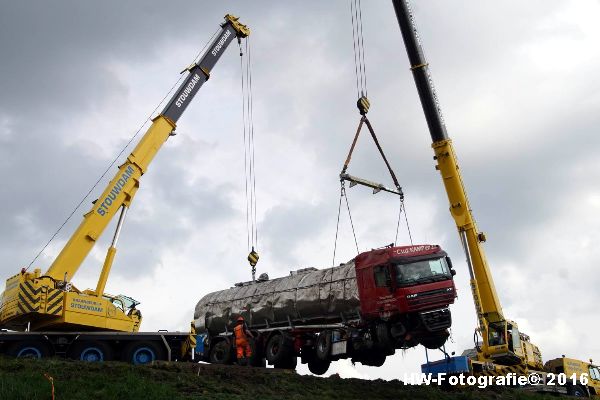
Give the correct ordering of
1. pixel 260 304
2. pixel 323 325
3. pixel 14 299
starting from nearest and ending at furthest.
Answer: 1. pixel 14 299
2. pixel 323 325
3. pixel 260 304

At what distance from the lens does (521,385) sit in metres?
24.3

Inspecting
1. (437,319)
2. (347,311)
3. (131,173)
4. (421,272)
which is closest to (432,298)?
(437,319)

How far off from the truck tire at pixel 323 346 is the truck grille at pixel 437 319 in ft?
13.2

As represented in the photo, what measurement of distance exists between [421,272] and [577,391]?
427 inches

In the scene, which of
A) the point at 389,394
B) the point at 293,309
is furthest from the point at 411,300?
the point at 293,309

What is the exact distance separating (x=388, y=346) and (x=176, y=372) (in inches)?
299

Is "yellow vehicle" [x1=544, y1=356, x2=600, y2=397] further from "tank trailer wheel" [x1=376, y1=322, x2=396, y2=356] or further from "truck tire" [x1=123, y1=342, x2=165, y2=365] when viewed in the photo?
"truck tire" [x1=123, y1=342, x2=165, y2=365]

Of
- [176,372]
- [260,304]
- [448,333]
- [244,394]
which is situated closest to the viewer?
[244,394]

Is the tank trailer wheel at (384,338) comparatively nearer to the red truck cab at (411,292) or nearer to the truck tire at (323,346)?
the red truck cab at (411,292)

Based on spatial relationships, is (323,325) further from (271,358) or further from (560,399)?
(560,399)

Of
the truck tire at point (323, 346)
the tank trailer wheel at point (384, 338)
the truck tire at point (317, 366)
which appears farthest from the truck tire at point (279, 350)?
the tank trailer wheel at point (384, 338)

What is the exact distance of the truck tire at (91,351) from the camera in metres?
20.3

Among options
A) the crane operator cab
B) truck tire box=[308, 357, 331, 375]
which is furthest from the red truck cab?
the crane operator cab

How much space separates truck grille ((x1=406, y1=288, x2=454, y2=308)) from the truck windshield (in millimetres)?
468
